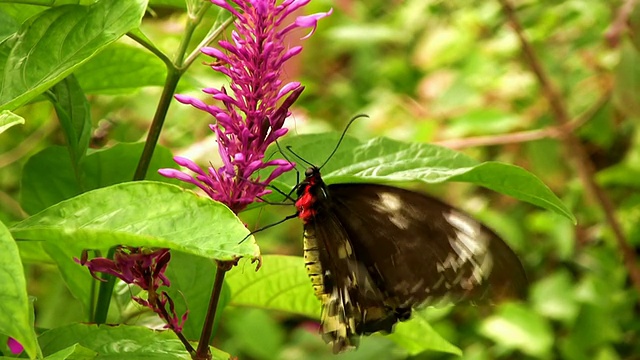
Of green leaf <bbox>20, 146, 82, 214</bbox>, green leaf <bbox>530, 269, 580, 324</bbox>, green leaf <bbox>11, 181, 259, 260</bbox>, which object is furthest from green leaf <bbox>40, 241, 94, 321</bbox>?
green leaf <bbox>530, 269, 580, 324</bbox>

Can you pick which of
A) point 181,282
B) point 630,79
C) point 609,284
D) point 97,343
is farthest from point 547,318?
point 97,343

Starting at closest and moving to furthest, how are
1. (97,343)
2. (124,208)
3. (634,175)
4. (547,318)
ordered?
(124,208) < (97,343) < (634,175) < (547,318)

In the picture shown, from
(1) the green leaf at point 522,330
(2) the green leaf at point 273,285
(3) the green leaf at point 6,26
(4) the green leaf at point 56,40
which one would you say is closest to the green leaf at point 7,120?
(4) the green leaf at point 56,40

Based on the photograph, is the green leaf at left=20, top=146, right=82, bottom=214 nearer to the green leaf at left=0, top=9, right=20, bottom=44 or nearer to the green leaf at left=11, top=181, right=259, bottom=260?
the green leaf at left=0, top=9, right=20, bottom=44

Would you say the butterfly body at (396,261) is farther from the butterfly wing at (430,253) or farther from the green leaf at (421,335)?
the green leaf at (421,335)

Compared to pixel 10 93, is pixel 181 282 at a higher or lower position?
lower

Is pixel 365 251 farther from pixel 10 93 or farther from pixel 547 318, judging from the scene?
pixel 547 318

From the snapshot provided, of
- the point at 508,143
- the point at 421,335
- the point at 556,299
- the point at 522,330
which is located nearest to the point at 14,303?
the point at 421,335
